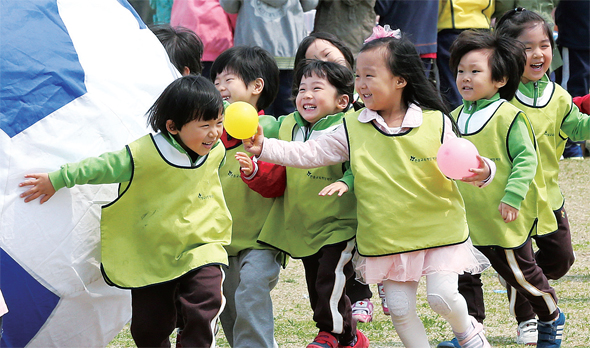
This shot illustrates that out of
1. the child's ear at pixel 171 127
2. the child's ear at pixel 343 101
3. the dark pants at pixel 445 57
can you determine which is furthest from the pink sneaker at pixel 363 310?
the dark pants at pixel 445 57

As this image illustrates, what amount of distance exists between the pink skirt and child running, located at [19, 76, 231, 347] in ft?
2.19

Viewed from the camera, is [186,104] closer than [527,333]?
Yes

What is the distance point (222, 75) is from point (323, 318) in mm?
1394

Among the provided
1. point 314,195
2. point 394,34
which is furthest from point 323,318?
point 394,34

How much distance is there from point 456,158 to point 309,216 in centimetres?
85

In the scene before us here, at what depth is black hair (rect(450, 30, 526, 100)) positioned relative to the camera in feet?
13.6

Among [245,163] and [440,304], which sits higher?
[245,163]

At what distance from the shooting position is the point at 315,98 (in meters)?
3.98

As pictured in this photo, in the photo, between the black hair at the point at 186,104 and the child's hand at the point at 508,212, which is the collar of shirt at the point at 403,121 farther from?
the black hair at the point at 186,104

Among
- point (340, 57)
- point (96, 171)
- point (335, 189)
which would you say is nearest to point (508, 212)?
point (335, 189)

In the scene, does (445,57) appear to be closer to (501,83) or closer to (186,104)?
(501,83)

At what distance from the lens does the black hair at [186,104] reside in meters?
3.42

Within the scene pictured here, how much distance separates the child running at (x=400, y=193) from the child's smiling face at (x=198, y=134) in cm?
22

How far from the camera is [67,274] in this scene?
3.35 meters
